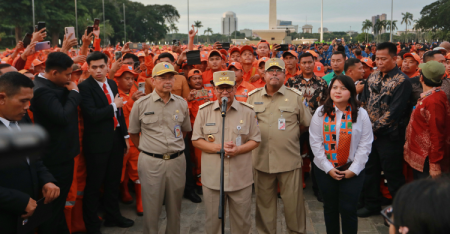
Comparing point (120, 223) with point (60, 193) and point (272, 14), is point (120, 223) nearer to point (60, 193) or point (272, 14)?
point (60, 193)

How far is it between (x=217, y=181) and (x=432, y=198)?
2.44m

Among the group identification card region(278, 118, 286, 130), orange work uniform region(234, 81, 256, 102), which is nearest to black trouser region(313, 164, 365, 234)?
identification card region(278, 118, 286, 130)

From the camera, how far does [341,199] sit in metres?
3.48

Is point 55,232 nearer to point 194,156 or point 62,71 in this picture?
point 62,71

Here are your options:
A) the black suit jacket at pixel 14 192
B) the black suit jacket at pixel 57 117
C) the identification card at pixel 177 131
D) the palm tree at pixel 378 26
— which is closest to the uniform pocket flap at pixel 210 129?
the identification card at pixel 177 131

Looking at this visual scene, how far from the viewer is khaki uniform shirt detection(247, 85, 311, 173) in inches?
154

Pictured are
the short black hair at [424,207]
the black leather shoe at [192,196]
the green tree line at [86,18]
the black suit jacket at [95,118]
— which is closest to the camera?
the short black hair at [424,207]

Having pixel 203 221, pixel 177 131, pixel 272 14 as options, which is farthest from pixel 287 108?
pixel 272 14

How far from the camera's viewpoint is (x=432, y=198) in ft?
4.09

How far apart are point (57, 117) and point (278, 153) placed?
2392 millimetres

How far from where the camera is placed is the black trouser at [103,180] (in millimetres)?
4180

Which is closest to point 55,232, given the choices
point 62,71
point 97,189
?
point 97,189

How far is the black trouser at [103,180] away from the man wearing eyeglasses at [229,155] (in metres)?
1.36

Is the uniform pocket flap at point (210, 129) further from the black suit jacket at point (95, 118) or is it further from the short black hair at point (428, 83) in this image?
the short black hair at point (428, 83)
